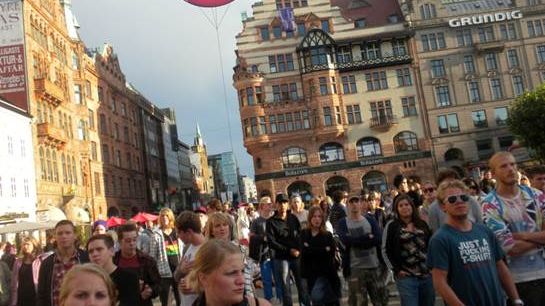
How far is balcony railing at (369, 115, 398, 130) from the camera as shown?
5188cm

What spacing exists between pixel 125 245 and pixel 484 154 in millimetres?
51815

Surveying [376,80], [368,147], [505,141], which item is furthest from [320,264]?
[505,141]

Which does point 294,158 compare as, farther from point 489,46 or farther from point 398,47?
point 489,46

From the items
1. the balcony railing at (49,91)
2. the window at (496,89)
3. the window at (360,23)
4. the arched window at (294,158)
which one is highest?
the window at (360,23)

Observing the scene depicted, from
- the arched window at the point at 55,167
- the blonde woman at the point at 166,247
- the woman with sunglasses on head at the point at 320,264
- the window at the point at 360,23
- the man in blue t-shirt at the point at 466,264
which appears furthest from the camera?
the window at the point at 360,23

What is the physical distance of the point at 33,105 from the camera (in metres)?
37.7

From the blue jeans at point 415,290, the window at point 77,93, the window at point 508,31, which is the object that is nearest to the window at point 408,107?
the window at point 508,31

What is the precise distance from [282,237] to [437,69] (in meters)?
48.2

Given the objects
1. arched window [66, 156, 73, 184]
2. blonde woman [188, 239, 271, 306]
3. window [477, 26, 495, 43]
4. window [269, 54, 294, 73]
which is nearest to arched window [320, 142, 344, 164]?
window [269, 54, 294, 73]

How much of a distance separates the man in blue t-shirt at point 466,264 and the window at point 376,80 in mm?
49908

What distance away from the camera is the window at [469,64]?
53594 mm

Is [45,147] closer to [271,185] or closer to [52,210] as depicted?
[52,210]

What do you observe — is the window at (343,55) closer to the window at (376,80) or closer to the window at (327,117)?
the window at (376,80)

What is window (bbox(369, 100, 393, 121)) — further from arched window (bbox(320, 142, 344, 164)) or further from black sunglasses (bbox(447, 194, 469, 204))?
black sunglasses (bbox(447, 194, 469, 204))
